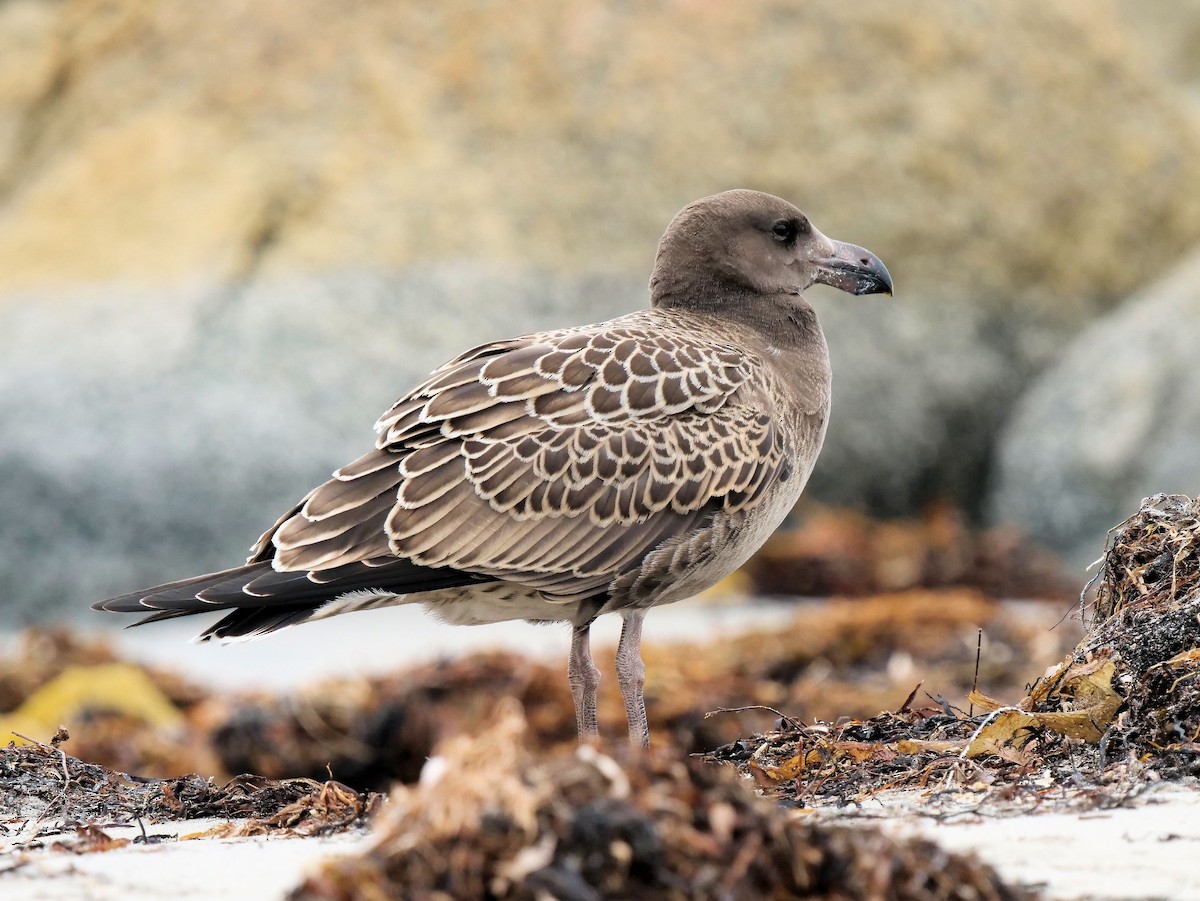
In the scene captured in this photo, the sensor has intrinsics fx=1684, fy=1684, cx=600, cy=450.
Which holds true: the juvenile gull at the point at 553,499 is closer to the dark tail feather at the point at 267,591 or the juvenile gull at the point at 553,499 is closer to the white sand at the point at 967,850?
the dark tail feather at the point at 267,591

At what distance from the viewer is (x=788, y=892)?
12.0 ft

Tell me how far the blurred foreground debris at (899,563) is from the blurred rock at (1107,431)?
37 centimetres

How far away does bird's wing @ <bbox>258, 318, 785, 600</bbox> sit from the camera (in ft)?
20.6

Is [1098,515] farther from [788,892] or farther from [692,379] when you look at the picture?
[788,892]

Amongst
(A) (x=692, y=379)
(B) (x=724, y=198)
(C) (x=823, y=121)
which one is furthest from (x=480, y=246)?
(A) (x=692, y=379)

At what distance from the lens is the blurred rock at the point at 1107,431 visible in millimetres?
12555

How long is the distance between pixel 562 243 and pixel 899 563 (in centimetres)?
374

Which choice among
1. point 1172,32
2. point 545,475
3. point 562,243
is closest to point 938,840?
point 545,475

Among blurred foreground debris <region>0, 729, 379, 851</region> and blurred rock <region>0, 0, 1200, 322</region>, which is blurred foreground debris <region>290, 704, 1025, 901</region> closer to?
blurred foreground debris <region>0, 729, 379, 851</region>

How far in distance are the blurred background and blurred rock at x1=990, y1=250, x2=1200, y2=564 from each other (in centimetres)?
3

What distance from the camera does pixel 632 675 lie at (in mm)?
6535

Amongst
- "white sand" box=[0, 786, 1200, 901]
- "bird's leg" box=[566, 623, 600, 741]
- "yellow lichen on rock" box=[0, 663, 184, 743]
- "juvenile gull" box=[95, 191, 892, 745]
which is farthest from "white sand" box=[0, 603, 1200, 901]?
"yellow lichen on rock" box=[0, 663, 184, 743]

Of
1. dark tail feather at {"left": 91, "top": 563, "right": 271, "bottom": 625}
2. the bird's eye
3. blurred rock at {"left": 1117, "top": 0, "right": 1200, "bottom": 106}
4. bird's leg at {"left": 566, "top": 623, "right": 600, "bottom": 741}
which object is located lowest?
bird's leg at {"left": 566, "top": 623, "right": 600, "bottom": 741}

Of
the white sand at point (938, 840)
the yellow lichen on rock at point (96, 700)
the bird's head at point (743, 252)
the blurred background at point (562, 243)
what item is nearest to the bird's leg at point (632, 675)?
the bird's head at point (743, 252)
